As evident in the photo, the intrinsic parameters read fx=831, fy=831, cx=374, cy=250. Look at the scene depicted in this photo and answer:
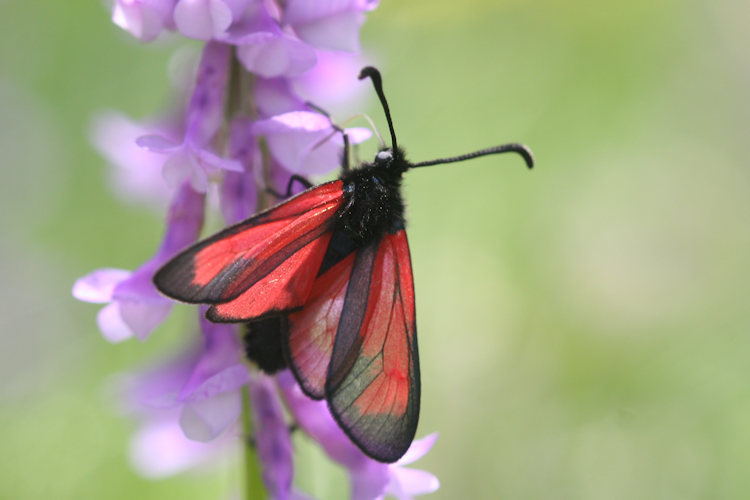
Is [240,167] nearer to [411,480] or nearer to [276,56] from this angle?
[276,56]

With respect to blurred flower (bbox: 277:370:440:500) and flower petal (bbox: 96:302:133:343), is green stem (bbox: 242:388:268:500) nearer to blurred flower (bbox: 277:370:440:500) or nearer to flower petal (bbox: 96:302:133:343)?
blurred flower (bbox: 277:370:440:500)

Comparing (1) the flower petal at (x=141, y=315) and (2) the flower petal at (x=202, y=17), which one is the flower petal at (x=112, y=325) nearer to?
(1) the flower petal at (x=141, y=315)

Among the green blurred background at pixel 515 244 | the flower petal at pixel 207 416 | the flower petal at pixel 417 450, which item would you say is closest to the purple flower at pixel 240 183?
the flower petal at pixel 207 416

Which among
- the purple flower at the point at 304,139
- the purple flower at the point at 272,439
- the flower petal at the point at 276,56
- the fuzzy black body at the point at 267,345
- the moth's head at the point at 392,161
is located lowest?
the purple flower at the point at 272,439

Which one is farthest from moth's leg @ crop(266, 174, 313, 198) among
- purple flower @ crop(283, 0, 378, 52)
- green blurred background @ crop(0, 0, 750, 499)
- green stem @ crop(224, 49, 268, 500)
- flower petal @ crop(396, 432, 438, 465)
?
green blurred background @ crop(0, 0, 750, 499)

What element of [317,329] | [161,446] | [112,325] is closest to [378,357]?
[317,329]

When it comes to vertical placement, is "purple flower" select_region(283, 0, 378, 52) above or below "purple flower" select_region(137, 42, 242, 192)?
above
